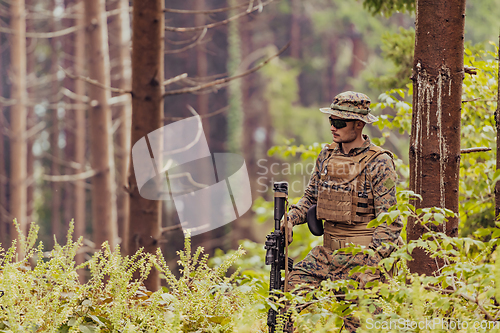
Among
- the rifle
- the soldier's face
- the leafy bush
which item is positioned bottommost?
the leafy bush

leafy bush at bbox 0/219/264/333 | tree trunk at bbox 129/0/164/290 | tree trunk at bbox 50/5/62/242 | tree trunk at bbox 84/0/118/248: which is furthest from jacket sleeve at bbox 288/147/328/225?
tree trunk at bbox 50/5/62/242

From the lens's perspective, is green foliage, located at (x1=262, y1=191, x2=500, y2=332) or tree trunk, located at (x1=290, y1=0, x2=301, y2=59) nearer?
green foliage, located at (x1=262, y1=191, x2=500, y2=332)

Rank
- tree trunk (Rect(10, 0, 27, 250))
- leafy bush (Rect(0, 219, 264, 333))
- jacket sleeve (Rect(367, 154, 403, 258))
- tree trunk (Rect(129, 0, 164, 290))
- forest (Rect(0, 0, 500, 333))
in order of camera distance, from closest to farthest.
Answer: forest (Rect(0, 0, 500, 333)) → leafy bush (Rect(0, 219, 264, 333)) → jacket sleeve (Rect(367, 154, 403, 258)) → tree trunk (Rect(129, 0, 164, 290)) → tree trunk (Rect(10, 0, 27, 250))

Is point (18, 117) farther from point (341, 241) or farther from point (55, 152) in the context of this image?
point (341, 241)

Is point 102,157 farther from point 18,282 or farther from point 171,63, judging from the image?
point 171,63

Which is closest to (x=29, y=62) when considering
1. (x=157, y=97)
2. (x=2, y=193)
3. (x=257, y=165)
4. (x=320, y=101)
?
(x=2, y=193)

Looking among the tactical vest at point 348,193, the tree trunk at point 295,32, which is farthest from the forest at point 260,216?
the tree trunk at point 295,32

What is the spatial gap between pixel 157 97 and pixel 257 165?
56.3 feet

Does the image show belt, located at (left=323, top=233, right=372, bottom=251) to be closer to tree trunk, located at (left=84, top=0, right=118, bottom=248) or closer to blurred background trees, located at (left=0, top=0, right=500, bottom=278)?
tree trunk, located at (left=84, top=0, right=118, bottom=248)

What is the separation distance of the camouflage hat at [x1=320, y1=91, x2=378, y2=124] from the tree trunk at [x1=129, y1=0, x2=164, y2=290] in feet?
7.23

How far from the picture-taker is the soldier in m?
3.05

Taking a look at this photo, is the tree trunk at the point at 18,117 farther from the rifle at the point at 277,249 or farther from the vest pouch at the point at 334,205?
the vest pouch at the point at 334,205

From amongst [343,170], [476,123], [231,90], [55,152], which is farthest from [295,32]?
[343,170]

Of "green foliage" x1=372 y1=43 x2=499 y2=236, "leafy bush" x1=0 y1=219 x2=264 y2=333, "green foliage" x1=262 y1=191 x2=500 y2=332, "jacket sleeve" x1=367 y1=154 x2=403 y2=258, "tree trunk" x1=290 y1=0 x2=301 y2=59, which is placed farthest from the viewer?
"tree trunk" x1=290 y1=0 x2=301 y2=59
